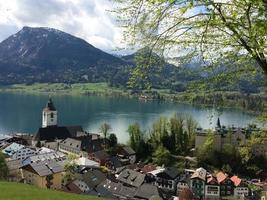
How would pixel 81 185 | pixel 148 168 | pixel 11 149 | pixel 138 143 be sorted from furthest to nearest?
pixel 138 143 → pixel 11 149 → pixel 148 168 → pixel 81 185

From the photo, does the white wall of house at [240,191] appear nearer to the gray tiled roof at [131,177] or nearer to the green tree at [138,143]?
the gray tiled roof at [131,177]

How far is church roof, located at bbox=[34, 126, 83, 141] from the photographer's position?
5655cm

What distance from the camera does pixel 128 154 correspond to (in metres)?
47.3

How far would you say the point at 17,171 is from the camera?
3700 centimetres

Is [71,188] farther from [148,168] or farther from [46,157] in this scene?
[46,157]

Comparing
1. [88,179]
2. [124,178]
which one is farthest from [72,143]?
[88,179]

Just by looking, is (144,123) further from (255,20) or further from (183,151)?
(255,20)

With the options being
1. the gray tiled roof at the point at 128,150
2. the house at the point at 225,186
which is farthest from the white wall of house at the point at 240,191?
the gray tiled roof at the point at 128,150

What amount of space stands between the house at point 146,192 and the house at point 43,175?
6908 millimetres

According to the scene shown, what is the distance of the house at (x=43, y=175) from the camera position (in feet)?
111

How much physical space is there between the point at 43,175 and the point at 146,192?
29.1 ft

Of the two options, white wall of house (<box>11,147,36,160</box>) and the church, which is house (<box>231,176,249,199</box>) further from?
the church

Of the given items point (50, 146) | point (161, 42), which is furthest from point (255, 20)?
point (50, 146)

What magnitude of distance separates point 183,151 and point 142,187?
18.2 m
